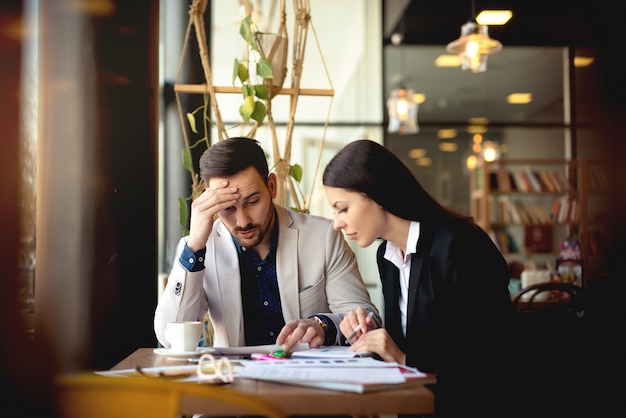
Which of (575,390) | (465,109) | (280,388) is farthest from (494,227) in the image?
(280,388)

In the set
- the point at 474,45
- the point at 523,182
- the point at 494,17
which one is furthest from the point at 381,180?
the point at 523,182

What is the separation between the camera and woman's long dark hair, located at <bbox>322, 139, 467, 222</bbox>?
2092 millimetres

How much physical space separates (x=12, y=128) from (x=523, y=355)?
1.44 metres

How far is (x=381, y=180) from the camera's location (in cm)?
209

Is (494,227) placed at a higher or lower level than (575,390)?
higher

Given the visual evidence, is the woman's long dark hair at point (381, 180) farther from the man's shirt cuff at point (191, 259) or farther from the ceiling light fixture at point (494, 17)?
the ceiling light fixture at point (494, 17)

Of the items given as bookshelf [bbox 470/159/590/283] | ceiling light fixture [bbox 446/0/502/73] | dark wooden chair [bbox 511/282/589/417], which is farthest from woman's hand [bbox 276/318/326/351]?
bookshelf [bbox 470/159/590/283]

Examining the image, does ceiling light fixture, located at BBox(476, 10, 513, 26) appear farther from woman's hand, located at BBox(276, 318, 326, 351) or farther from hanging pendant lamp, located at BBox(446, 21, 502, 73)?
woman's hand, located at BBox(276, 318, 326, 351)

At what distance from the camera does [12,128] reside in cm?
147

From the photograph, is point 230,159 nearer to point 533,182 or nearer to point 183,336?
point 183,336

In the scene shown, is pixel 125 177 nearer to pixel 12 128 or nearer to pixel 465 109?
pixel 12 128

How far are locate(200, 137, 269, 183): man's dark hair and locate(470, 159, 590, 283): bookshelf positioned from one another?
5504 mm

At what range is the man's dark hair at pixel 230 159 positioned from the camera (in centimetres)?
233

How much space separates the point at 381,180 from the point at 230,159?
55 cm
